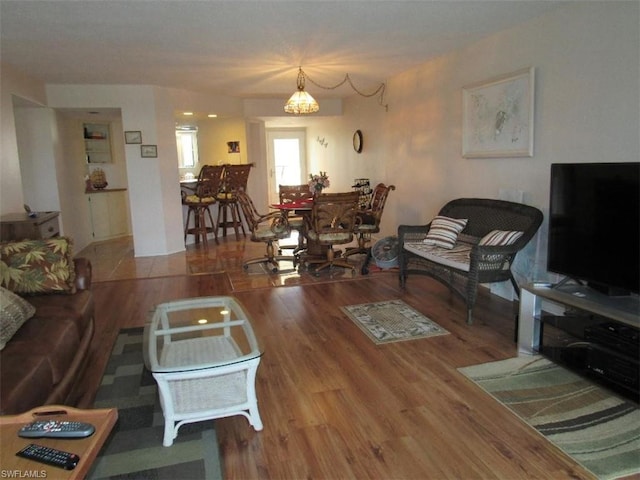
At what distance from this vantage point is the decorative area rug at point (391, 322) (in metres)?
3.40

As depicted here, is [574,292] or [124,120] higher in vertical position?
[124,120]

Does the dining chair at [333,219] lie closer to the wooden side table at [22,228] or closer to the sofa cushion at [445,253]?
the sofa cushion at [445,253]

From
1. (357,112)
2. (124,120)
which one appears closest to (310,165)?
(357,112)

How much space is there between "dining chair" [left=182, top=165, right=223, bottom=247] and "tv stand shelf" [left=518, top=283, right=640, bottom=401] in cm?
542

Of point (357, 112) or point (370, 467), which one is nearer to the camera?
point (370, 467)

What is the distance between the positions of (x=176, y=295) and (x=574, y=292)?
11.7 ft

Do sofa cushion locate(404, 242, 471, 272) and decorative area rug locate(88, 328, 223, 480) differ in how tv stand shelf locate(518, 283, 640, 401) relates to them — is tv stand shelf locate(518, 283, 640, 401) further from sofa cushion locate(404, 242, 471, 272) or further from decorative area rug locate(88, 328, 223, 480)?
decorative area rug locate(88, 328, 223, 480)

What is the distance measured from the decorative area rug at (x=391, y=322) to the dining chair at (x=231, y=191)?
382 cm

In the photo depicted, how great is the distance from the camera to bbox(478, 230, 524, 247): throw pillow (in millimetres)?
3555

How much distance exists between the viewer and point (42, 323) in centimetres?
249

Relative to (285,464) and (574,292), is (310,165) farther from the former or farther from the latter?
(285,464)

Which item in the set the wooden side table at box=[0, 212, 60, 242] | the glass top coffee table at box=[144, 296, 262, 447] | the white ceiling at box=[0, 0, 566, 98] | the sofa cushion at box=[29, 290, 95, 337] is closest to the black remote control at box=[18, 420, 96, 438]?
the glass top coffee table at box=[144, 296, 262, 447]

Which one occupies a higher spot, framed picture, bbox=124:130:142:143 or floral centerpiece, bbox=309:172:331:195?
framed picture, bbox=124:130:142:143

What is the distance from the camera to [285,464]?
2.00 m
